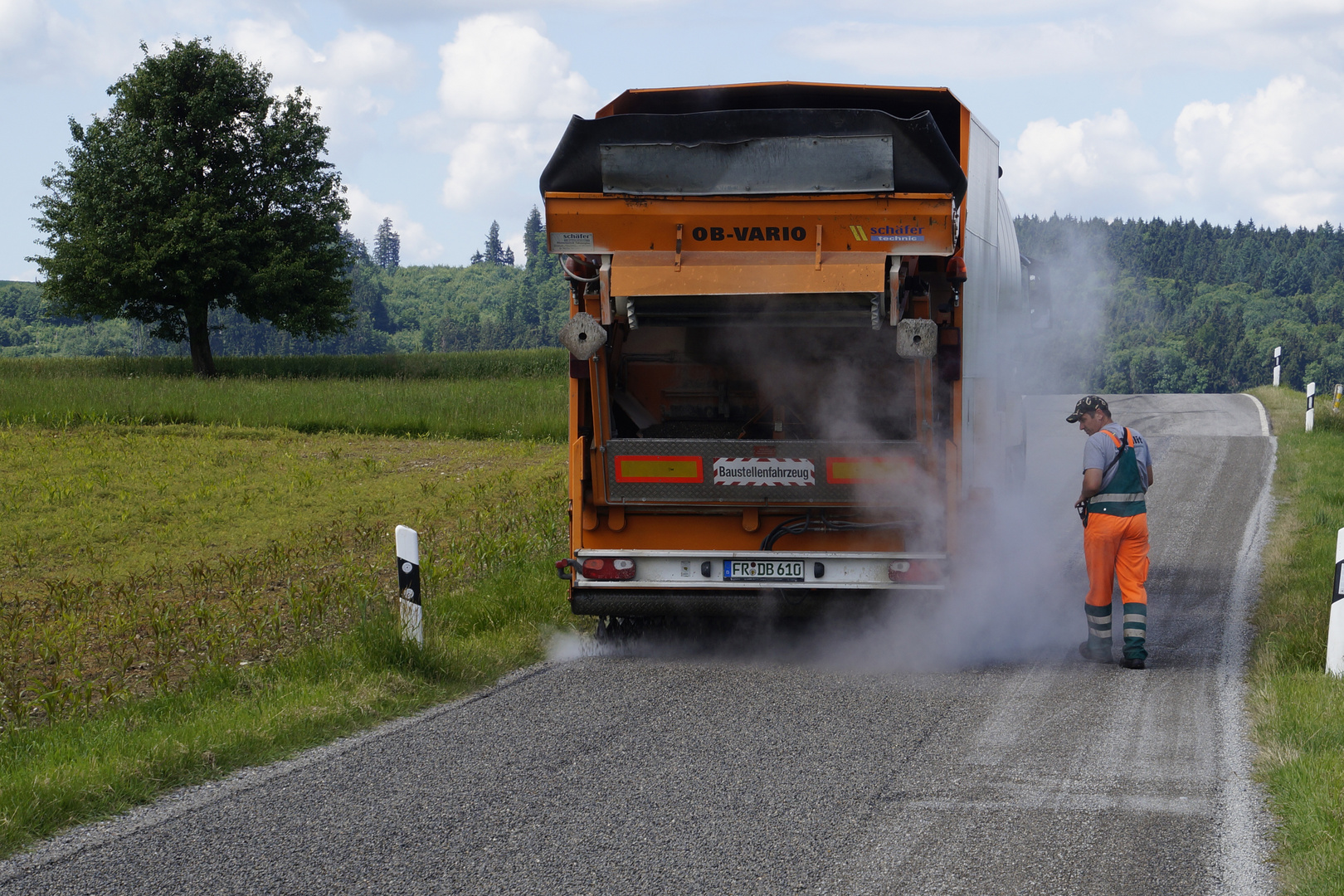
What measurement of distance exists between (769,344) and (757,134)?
160 cm

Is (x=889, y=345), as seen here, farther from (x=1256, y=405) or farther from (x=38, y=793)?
(x=1256, y=405)

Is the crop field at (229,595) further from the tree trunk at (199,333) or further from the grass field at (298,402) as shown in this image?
the tree trunk at (199,333)

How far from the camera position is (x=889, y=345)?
786 cm

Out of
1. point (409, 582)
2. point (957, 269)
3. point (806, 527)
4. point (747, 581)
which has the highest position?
point (957, 269)

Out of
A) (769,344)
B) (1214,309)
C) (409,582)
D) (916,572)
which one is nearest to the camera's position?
(409,582)

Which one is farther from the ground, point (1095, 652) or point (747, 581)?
point (747, 581)

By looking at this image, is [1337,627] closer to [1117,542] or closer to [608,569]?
[1117,542]

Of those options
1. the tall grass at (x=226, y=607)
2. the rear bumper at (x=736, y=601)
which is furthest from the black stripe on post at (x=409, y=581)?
the rear bumper at (x=736, y=601)

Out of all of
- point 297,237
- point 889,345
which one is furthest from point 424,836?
point 297,237

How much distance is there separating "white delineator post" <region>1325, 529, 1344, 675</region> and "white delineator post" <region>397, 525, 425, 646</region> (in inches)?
198

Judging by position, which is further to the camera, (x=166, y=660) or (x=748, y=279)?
(x=166, y=660)

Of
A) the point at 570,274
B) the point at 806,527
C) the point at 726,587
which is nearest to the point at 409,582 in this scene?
the point at 726,587

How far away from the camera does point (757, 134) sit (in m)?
6.99

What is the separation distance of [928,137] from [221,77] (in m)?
40.7
